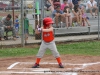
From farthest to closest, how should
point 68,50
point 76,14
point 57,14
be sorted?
point 76,14, point 57,14, point 68,50

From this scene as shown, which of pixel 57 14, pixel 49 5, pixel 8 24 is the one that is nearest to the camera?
pixel 8 24

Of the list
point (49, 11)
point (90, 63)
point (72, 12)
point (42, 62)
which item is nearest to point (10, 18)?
point (49, 11)

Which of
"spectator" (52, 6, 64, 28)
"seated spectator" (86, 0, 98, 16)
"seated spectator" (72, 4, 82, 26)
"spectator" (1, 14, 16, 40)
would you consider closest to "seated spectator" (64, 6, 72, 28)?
"spectator" (52, 6, 64, 28)

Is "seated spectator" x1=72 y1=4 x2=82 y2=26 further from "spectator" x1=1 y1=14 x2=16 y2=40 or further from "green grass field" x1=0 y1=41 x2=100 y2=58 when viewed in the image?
"spectator" x1=1 y1=14 x2=16 y2=40

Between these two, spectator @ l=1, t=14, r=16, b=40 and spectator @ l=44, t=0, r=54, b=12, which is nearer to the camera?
spectator @ l=1, t=14, r=16, b=40

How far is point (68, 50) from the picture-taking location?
1244cm

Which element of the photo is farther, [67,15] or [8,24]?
[67,15]

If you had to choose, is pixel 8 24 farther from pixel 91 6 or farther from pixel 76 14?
pixel 91 6

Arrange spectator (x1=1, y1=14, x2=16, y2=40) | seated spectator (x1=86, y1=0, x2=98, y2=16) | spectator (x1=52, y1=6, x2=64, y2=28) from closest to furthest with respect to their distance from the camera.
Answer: spectator (x1=1, y1=14, x2=16, y2=40) < spectator (x1=52, y1=6, x2=64, y2=28) < seated spectator (x1=86, y1=0, x2=98, y2=16)

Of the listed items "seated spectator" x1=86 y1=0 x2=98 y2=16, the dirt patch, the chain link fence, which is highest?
"seated spectator" x1=86 y1=0 x2=98 y2=16

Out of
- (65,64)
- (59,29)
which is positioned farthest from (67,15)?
(65,64)

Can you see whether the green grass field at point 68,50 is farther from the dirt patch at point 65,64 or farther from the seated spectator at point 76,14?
the seated spectator at point 76,14

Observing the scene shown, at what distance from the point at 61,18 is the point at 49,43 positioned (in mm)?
6227

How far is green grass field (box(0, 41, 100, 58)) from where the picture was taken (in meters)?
11.7
